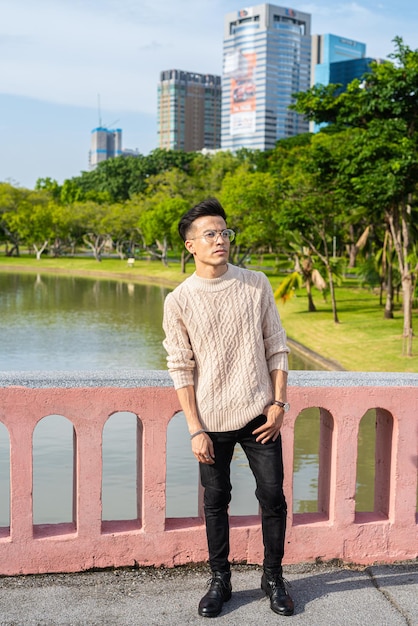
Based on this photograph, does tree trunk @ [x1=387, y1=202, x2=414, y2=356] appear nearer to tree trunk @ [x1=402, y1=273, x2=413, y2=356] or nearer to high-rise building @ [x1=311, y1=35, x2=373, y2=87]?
tree trunk @ [x1=402, y1=273, x2=413, y2=356]

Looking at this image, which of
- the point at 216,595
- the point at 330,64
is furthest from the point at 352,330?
the point at 330,64

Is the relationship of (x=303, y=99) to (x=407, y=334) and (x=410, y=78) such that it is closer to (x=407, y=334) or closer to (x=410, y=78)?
(x=410, y=78)

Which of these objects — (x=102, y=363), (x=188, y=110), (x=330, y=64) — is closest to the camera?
(x=102, y=363)

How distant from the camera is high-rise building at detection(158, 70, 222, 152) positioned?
623ft

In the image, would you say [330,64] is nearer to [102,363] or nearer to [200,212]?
[102,363]

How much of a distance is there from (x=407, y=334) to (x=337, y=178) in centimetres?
460

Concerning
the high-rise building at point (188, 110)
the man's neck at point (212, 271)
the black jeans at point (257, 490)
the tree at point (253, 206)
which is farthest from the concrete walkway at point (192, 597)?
the high-rise building at point (188, 110)

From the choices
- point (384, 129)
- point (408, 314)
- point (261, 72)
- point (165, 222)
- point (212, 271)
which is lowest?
point (408, 314)

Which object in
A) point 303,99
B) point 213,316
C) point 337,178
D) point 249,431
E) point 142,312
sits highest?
point 303,99

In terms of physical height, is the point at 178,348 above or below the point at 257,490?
above

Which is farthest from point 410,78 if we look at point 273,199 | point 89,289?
point 89,289

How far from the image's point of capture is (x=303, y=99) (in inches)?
856

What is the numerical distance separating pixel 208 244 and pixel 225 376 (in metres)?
0.55

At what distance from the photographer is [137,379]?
3795 millimetres
